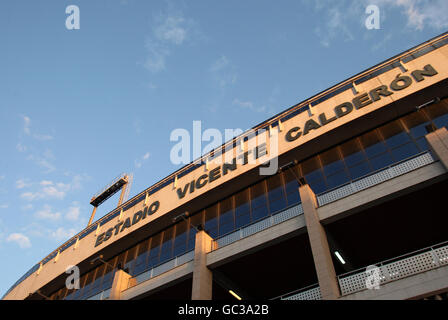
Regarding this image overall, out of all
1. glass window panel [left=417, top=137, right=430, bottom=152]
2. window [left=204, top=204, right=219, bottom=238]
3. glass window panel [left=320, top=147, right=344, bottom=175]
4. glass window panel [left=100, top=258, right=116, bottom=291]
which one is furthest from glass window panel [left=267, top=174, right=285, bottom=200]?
glass window panel [left=100, top=258, right=116, bottom=291]

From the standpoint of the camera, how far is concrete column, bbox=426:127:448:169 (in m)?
15.0

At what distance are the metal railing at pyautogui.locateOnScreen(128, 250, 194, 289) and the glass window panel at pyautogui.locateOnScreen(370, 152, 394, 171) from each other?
11.2 metres

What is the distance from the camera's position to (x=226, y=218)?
73.3ft

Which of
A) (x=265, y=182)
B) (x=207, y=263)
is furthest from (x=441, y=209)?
(x=207, y=263)

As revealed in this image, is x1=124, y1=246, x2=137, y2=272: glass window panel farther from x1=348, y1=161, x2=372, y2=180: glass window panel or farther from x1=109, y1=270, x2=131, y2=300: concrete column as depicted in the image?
x1=348, y1=161, x2=372, y2=180: glass window panel

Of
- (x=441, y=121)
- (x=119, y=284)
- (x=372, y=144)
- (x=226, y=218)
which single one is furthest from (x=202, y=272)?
(x=441, y=121)

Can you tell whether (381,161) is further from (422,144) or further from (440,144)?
(440,144)

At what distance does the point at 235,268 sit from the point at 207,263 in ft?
5.47

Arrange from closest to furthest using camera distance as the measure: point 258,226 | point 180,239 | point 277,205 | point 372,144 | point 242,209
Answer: point 258,226, point 372,144, point 277,205, point 242,209, point 180,239

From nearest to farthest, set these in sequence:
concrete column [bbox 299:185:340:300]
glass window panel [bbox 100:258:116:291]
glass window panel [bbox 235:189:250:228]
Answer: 1. concrete column [bbox 299:185:340:300]
2. glass window panel [bbox 235:189:250:228]
3. glass window panel [bbox 100:258:116:291]

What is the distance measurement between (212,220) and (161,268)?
4258mm

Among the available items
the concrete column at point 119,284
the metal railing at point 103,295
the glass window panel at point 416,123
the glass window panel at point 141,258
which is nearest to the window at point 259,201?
the glass window panel at point 416,123

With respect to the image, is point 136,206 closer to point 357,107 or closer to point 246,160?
point 246,160
